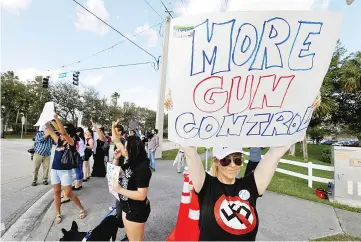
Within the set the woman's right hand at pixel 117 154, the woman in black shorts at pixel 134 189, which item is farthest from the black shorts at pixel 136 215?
the woman's right hand at pixel 117 154

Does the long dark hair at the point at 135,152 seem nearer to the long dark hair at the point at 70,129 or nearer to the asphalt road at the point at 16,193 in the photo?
the long dark hair at the point at 70,129

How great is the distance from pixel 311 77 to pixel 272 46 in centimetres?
39

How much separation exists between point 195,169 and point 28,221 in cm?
403

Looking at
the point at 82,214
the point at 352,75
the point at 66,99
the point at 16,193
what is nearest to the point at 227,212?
the point at 82,214

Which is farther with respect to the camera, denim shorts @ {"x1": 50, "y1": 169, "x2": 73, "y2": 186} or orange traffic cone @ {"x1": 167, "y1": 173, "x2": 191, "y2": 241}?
denim shorts @ {"x1": 50, "y1": 169, "x2": 73, "y2": 186}

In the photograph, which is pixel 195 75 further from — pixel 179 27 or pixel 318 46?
pixel 318 46

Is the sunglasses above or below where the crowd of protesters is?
above

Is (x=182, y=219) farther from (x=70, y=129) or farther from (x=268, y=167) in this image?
(x=70, y=129)

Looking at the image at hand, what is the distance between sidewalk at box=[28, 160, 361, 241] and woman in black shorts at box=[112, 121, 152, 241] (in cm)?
130

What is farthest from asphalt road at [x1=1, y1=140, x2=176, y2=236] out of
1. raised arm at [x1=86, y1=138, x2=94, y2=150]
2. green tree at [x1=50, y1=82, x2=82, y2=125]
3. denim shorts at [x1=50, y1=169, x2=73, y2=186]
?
green tree at [x1=50, y1=82, x2=82, y2=125]

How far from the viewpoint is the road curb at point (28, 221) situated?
3783 millimetres

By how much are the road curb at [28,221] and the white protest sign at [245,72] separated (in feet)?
11.4

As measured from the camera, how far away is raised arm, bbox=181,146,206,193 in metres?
1.82

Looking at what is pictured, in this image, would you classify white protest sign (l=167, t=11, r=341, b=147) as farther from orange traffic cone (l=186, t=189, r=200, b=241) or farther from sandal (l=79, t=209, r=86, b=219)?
sandal (l=79, t=209, r=86, b=219)
